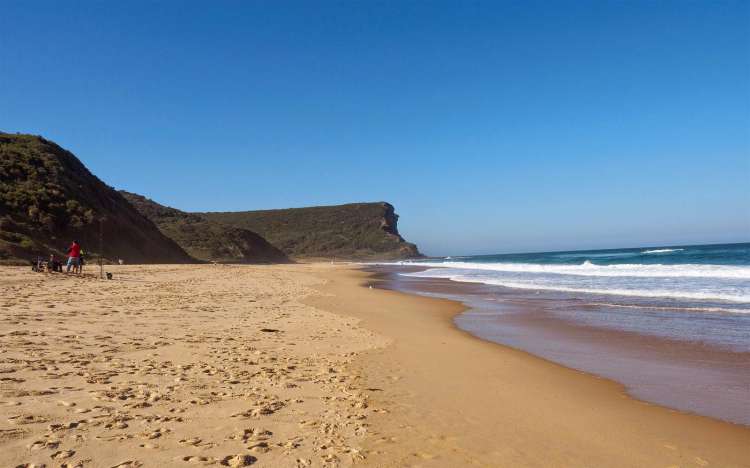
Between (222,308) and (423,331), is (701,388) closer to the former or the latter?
(423,331)

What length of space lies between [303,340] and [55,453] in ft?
17.6

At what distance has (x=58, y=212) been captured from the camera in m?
36.9

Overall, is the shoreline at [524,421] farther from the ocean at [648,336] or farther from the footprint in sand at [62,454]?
the footprint in sand at [62,454]

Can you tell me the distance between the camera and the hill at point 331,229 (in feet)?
389

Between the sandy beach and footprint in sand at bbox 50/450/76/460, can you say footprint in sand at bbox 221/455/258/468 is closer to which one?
the sandy beach

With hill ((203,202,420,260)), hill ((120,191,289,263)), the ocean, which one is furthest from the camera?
hill ((203,202,420,260))

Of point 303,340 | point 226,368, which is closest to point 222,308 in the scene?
point 303,340

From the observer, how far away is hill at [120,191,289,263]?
68.1 metres

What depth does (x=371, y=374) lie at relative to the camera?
6.39 meters

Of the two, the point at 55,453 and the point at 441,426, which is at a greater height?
the point at 55,453

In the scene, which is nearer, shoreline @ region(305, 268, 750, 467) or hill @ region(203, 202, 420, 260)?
shoreline @ region(305, 268, 750, 467)

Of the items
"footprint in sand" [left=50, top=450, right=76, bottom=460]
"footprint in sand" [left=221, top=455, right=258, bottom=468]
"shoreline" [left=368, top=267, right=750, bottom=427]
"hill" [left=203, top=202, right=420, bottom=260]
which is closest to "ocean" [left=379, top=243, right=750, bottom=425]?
"shoreline" [left=368, top=267, right=750, bottom=427]

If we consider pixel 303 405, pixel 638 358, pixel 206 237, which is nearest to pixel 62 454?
pixel 303 405

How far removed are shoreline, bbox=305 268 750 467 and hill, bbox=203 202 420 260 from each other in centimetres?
10543
